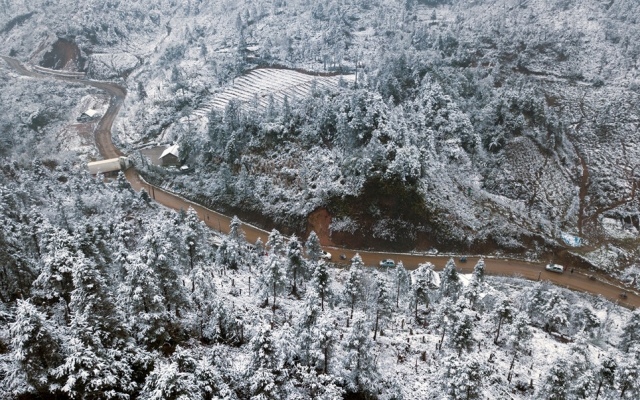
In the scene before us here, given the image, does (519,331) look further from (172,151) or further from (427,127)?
(172,151)

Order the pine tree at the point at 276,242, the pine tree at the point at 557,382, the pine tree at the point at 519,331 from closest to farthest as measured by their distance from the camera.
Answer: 1. the pine tree at the point at 557,382
2. the pine tree at the point at 519,331
3. the pine tree at the point at 276,242

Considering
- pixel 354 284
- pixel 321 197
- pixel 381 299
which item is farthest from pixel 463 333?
pixel 321 197

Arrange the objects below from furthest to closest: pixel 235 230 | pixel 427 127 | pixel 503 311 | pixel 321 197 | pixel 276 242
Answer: pixel 427 127
pixel 321 197
pixel 235 230
pixel 276 242
pixel 503 311

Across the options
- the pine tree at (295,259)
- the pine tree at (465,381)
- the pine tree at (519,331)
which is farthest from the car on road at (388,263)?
the pine tree at (465,381)

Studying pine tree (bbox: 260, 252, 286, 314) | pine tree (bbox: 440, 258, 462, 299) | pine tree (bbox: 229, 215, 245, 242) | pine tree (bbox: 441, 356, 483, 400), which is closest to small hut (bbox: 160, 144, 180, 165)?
pine tree (bbox: 229, 215, 245, 242)

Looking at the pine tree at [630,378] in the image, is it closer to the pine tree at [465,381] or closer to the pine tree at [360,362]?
the pine tree at [465,381]

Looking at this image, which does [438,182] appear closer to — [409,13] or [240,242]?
[240,242]
